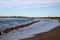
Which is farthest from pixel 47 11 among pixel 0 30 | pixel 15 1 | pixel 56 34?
pixel 0 30

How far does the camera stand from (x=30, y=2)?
2.14 meters

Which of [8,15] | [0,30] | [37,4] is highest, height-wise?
[37,4]

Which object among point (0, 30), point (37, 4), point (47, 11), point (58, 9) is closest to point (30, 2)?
point (37, 4)

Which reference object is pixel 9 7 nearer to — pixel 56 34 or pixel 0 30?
pixel 0 30

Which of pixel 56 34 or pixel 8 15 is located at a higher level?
pixel 8 15

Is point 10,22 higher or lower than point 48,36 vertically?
higher

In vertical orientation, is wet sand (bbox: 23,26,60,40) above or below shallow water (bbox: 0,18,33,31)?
below

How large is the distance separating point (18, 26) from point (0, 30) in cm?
29

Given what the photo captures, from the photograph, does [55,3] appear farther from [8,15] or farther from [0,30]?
[0,30]

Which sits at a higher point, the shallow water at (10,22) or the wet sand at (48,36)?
the shallow water at (10,22)

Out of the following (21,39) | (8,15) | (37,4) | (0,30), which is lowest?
(21,39)

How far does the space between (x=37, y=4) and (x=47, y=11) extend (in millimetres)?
198

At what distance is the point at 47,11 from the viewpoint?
2199mm

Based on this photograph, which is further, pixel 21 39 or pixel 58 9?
pixel 58 9
